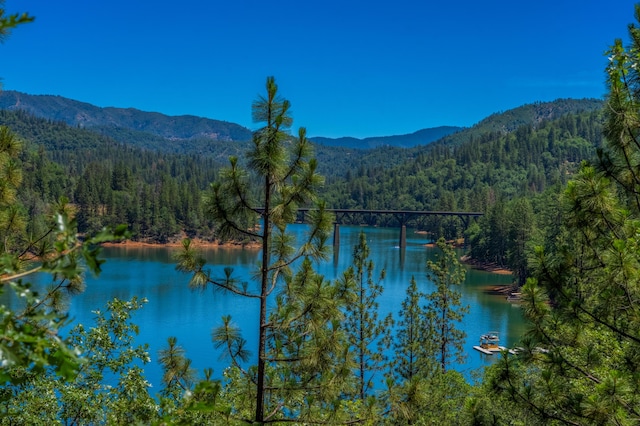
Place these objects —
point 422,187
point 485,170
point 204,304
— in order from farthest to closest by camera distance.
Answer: point 422,187 < point 485,170 < point 204,304

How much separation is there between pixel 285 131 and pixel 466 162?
151400mm

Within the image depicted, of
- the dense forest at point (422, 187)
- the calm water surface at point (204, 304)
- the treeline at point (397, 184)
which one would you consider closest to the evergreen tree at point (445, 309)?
the calm water surface at point (204, 304)

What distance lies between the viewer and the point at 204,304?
39.2 meters

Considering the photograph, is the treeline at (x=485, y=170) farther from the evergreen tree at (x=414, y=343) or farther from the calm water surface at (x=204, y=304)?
the evergreen tree at (x=414, y=343)

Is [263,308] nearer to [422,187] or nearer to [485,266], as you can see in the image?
[485,266]

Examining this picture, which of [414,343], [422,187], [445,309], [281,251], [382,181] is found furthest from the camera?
[382,181]

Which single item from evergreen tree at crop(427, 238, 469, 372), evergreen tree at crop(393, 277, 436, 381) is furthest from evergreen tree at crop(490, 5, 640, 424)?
evergreen tree at crop(427, 238, 469, 372)

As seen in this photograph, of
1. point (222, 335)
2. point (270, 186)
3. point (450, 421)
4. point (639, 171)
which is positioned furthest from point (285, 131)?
point (450, 421)

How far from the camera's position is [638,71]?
5.61 metres

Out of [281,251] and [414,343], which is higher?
[281,251]

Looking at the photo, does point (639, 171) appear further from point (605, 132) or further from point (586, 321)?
point (586, 321)

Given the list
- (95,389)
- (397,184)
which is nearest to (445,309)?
(95,389)

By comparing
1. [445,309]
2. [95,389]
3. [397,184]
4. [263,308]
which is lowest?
[445,309]

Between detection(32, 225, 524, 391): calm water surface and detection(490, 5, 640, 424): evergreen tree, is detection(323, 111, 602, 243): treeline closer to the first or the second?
detection(32, 225, 524, 391): calm water surface
